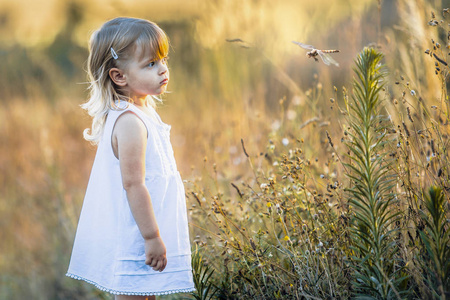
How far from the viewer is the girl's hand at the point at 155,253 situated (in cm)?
205

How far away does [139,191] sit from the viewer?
6.75ft

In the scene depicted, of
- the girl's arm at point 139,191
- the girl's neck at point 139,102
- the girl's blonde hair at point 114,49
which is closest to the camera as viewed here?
the girl's arm at point 139,191

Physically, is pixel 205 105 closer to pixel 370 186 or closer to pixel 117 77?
pixel 117 77

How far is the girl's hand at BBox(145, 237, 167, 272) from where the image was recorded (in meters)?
2.05

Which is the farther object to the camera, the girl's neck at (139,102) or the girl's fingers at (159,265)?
the girl's neck at (139,102)

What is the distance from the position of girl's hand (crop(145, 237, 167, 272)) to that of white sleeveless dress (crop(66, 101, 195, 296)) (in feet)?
0.19

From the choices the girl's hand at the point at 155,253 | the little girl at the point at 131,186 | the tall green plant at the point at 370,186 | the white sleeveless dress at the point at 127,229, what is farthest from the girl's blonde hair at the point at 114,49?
the tall green plant at the point at 370,186

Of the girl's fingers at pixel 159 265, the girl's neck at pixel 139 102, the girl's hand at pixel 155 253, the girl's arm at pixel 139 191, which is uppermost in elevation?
the girl's neck at pixel 139 102

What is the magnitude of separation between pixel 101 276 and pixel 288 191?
105 centimetres

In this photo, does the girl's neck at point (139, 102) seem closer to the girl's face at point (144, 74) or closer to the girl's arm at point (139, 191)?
the girl's face at point (144, 74)

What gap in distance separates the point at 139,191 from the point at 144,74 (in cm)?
53

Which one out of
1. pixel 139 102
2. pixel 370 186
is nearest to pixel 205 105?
pixel 139 102

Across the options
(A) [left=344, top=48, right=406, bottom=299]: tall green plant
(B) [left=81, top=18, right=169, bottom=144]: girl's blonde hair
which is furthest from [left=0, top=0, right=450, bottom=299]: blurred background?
(A) [left=344, top=48, right=406, bottom=299]: tall green plant

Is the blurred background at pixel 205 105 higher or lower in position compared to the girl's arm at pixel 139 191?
higher
